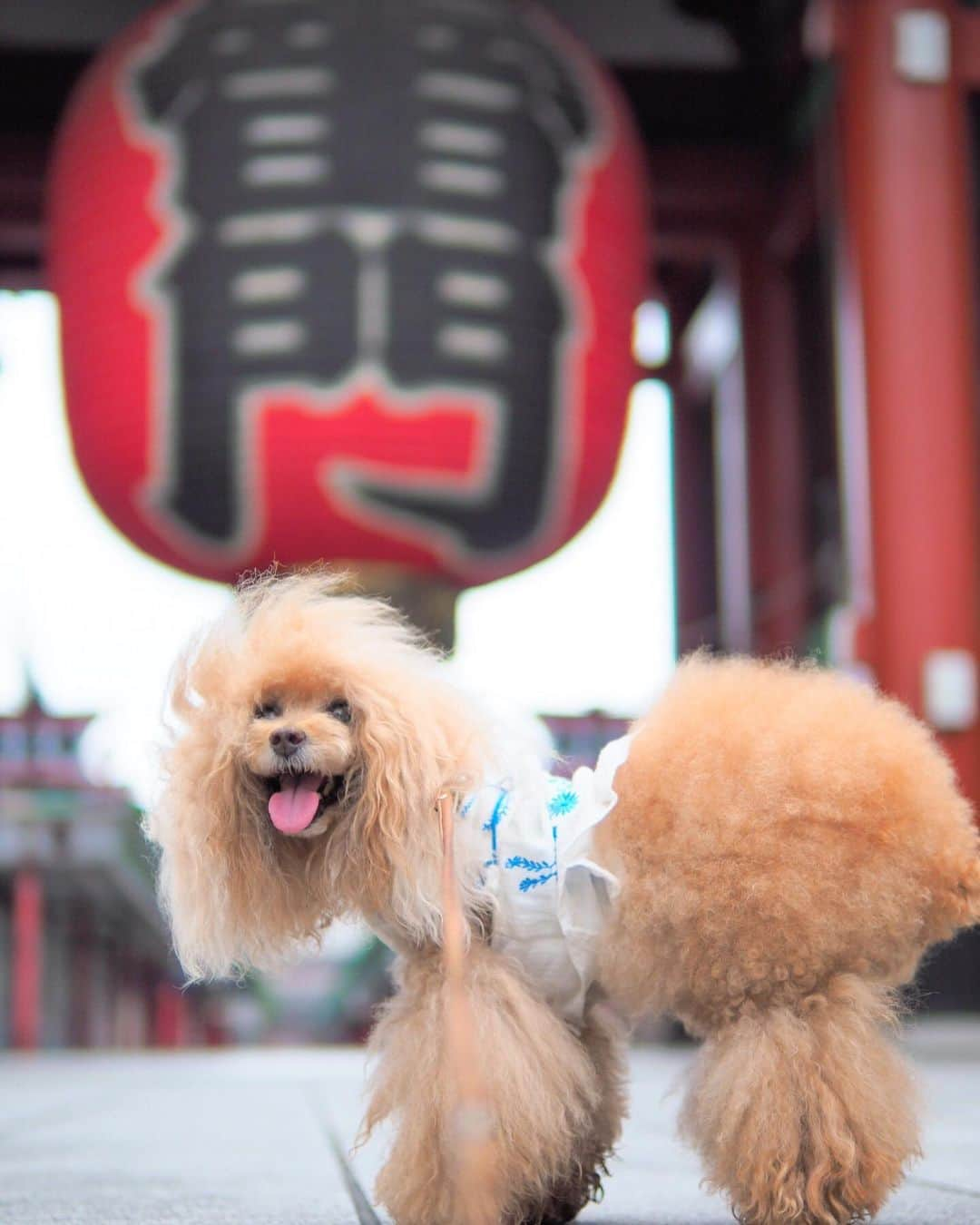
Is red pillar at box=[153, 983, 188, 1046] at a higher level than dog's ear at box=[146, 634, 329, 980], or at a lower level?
lower

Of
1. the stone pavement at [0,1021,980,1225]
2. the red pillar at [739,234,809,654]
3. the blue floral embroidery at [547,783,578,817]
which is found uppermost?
the red pillar at [739,234,809,654]

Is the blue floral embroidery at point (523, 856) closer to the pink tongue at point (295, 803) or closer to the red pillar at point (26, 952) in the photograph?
the pink tongue at point (295, 803)

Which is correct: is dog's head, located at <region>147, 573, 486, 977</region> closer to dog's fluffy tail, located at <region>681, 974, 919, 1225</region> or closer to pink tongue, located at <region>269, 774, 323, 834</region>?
pink tongue, located at <region>269, 774, 323, 834</region>

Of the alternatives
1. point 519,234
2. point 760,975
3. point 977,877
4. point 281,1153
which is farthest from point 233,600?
point 519,234

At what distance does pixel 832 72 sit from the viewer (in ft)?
18.6

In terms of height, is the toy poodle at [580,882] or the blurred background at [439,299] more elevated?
the blurred background at [439,299]

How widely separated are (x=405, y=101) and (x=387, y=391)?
84 cm

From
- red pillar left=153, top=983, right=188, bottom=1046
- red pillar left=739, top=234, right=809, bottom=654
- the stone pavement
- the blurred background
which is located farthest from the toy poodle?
red pillar left=153, top=983, right=188, bottom=1046

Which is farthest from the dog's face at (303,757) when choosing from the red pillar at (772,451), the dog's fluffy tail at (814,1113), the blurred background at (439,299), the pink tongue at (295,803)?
the red pillar at (772,451)

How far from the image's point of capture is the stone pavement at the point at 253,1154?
204cm

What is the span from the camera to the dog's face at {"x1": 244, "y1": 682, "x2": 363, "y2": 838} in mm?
1760

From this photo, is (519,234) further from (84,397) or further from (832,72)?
(832,72)

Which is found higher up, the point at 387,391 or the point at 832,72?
the point at 832,72

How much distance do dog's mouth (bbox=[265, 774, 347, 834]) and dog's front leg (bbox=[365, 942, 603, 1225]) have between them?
22cm
